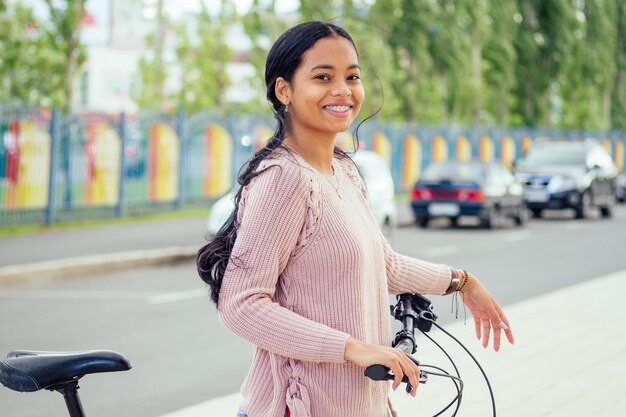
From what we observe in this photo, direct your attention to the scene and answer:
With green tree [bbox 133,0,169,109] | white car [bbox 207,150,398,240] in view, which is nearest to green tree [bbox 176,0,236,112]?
green tree [bbox 133,0,169,109]

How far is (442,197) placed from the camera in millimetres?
24516

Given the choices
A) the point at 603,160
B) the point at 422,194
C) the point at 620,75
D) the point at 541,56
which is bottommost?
the point at 422,194

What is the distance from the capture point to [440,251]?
63.0 ft

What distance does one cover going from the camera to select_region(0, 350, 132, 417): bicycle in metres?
2.65

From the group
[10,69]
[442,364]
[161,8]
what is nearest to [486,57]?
[161,8]

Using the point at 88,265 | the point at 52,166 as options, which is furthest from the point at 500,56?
the point at 88,265

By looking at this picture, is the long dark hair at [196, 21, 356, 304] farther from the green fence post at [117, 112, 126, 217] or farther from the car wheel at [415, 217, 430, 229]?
the car wheel at [415, 217, 430, 229]

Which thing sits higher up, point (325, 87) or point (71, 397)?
point (325, 87)

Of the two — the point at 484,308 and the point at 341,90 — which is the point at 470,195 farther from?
the point at 341,90

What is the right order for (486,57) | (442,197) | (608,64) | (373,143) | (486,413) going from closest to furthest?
(486,413) < (442,197) < (373,143) < (486,57) < (608,64)

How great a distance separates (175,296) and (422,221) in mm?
12666

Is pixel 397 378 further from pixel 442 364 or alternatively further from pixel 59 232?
pixel 59 232

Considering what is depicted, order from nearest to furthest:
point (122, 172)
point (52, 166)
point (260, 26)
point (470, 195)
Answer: point (52, 166) < point (122, 172) < point (470, 195) < point (260, 26)

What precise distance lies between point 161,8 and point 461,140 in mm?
11075
